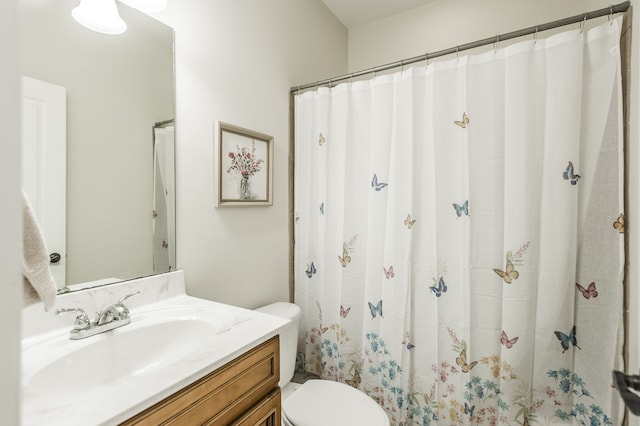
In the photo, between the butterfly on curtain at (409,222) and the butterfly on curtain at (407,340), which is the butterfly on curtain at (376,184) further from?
the butterfly on curtain at (407,340)

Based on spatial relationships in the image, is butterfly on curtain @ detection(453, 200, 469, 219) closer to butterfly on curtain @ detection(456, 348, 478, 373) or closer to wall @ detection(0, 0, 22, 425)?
butterfly on curtain @ detection(456, 348, 478, 373)

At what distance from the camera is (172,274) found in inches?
48.0

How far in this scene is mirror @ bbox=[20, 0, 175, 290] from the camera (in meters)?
0.94

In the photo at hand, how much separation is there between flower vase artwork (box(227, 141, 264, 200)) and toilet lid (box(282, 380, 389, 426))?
99 cm

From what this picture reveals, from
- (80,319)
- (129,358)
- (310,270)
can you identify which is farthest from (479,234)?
(80,319)

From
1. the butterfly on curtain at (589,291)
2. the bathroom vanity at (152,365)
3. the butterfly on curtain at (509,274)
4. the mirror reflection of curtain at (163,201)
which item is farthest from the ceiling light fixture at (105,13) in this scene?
the butterfly on curtain at (589,291)

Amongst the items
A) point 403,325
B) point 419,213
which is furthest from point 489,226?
point 403,325

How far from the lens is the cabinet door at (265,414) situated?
33.8 inches

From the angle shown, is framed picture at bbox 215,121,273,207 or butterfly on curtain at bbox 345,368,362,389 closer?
framed picture at bbox 215,121,273,207

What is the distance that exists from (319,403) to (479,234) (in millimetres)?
1039

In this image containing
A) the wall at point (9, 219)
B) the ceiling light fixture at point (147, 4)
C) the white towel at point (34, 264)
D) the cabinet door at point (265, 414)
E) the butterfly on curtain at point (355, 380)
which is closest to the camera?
the wall at point (9, 219)

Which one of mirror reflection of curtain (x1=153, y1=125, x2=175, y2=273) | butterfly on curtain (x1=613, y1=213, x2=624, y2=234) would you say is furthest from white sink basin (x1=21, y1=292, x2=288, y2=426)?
butterfly on curtain (x1=613, y1=213, x2=624, y2=234)

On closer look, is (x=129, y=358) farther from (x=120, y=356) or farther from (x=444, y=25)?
(x=444, y=25)

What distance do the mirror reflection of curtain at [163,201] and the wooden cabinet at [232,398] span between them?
0.58 meters
